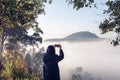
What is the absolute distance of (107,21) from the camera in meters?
20.0

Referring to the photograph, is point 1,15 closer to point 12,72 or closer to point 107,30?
point 12,72

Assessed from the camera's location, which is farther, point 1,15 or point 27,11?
point 27,11

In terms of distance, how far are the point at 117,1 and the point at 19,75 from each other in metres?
9.07

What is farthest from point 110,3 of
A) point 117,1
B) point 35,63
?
point 35,63

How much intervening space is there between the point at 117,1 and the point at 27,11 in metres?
17.8

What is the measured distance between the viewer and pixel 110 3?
1930 centimetres

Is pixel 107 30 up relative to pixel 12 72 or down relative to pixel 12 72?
up

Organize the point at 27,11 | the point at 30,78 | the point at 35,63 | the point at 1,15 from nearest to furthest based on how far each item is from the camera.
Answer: the point at 30,78 → the point at 1,15 → the point at 27,11 → the point at 35,63

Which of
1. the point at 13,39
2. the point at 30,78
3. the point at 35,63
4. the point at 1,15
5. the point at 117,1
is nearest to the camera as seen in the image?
the point at 117,1

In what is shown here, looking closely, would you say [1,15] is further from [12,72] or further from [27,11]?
[12,72]

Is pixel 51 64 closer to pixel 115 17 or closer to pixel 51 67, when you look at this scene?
pixel 51 67

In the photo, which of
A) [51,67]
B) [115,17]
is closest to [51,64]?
[51,67]

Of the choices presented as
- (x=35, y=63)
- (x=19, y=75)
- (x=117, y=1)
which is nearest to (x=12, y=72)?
(x=19, y=75)

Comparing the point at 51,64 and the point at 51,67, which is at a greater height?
the point at 51,64
